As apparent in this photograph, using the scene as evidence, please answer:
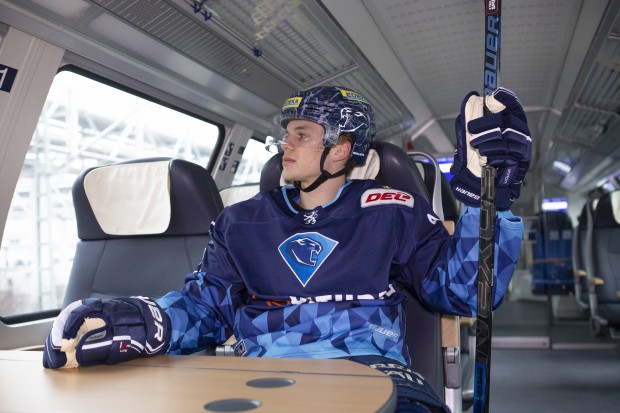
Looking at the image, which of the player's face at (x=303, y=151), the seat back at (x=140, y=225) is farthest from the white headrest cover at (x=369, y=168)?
the seat back at (x=140, y=225)

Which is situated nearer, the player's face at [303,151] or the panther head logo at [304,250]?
the panther head logo at [304,250]

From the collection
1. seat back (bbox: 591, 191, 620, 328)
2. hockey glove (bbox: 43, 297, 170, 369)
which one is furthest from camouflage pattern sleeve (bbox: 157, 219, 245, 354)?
seat back (bbox: 591, 191, 620, 328)

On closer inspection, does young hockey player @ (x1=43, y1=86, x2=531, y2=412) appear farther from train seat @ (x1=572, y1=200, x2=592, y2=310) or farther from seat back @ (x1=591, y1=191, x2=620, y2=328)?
train seat @ (x1=572, y1=200, x2=592, y2=310)

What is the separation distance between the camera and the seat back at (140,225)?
2.86 m

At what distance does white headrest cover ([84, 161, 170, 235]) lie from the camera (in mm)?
2908

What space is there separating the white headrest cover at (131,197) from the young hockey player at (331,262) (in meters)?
0.68

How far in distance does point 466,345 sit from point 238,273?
1.79m

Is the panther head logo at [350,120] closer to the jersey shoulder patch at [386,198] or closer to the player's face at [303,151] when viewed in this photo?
the player's face at [303,151]

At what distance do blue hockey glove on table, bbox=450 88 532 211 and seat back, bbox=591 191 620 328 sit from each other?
479 centimetres

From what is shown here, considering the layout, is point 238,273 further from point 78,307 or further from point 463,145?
point 463,145

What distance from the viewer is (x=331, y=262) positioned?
6.89ft

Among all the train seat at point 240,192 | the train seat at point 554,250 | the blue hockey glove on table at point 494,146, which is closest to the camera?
the blue hockey glove on table at point 494,146

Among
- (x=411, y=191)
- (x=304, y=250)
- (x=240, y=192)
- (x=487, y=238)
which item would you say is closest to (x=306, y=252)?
(x=304, y=250)

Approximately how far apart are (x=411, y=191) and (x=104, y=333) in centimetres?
128
